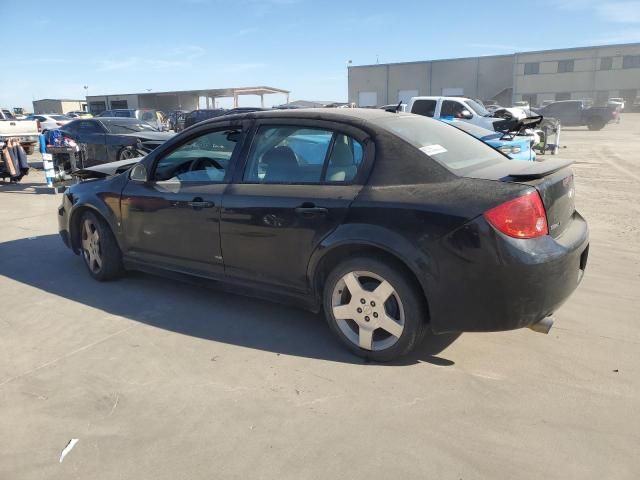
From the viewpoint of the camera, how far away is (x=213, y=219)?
3.84 m

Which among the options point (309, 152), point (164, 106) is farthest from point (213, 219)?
point (164, 106)

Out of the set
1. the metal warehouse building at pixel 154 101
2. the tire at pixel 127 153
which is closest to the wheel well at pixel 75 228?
the tire at pixel 127 153

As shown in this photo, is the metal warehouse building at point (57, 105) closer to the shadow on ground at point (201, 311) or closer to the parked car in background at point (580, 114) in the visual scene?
the parked car in background at point (580, 114)

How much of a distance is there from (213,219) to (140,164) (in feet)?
3.75

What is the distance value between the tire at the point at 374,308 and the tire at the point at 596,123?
34.0 metres

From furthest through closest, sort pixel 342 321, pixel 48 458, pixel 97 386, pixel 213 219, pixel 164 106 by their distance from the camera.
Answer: pixel 164 106 < pixel 213 219 < pixel 342 321 < pixel 97 386 < pixel 48 458

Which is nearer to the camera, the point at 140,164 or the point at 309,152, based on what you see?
the point at 309,152

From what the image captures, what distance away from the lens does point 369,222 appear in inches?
121

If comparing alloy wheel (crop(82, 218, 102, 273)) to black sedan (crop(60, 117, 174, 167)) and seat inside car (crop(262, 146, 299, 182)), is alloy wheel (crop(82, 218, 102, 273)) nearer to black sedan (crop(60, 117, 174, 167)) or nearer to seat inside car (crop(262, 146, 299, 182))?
seat inside car (crop(262, 146, 299, 182))

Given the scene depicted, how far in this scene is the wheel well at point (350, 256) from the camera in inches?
120

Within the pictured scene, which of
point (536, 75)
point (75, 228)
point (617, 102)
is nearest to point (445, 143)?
point (75, 228)

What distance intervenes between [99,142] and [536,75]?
58.5m

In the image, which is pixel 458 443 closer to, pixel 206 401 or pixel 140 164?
pixel 206 401

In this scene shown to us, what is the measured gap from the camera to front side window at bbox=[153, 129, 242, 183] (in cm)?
393
